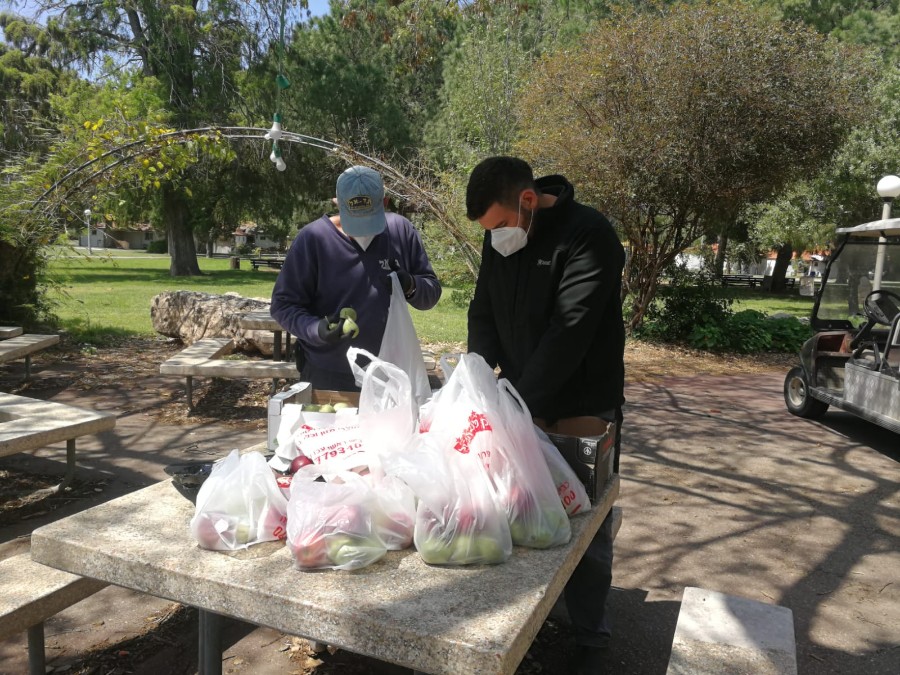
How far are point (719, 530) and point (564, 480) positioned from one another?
290 cm

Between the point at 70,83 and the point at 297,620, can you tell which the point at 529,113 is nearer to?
the point at 297,620

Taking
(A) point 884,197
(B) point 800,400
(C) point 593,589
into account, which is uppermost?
(A) point 884,197

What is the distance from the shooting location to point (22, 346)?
7.28 m

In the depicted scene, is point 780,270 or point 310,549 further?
point 780,270

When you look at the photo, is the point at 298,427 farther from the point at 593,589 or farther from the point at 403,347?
the point at 593,589

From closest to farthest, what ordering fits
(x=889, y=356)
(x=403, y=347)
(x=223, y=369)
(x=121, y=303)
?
(x=403, y=347) < (x=889, y=356) < (x=223, y=369) < (x=121, y=303)

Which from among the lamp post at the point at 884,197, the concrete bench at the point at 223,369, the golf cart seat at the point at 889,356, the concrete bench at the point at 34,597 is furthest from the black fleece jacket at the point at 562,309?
the lamp post at the point at 884,197

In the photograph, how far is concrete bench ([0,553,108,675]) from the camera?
2.26 metres

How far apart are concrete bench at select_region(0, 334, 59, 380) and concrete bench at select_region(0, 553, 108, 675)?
5054 millimetres

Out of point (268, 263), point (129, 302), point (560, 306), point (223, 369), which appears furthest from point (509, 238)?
point (268, 263)

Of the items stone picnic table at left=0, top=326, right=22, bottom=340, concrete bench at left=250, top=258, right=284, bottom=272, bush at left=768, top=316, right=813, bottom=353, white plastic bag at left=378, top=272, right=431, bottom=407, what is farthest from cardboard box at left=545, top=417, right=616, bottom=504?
concrete bench at left=250, top=258, right=284, bottom=272

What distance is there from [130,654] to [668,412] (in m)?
6.12

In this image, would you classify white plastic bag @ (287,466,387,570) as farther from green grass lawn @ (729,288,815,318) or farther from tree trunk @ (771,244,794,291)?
tree trunk @ (771,244,794,291)

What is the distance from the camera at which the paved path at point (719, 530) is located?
3.01 metres
